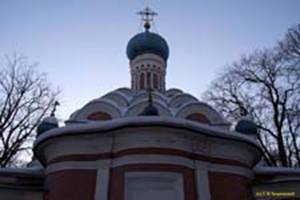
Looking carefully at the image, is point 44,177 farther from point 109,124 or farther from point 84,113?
point 84,113

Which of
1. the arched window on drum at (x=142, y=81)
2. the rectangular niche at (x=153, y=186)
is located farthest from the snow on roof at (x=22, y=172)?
the arched window on drum at (x=142, y=81)

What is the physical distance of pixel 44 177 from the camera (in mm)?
11469

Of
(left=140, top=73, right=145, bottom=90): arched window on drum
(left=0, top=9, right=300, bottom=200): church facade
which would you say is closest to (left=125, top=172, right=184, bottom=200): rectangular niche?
(left=0, top=9, right=300, bottom=200): church facade

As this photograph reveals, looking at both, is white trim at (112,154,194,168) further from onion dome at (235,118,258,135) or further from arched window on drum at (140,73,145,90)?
arched window on drum at (140,73,145,90)

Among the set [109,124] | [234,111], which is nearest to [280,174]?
[109,124]

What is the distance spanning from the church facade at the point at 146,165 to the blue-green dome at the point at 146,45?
928cm

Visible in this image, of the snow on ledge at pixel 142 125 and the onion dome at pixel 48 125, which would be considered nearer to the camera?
the snow on ledge at pixel 142 125

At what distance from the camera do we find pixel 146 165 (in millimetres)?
9562

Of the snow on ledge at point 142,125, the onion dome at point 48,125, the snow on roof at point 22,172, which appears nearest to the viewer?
the snow on ledge at point 142,125

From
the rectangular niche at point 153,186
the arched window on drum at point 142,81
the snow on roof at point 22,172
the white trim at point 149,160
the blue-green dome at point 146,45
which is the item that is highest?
the blue-green dome at point 146,45

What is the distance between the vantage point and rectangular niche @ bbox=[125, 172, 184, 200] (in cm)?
959

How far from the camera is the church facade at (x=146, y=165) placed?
9.67 meters

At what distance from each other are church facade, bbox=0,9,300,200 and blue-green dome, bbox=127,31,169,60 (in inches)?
365

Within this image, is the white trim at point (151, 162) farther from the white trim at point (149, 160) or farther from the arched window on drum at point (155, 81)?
the arched window on drum at point (155, 81)
